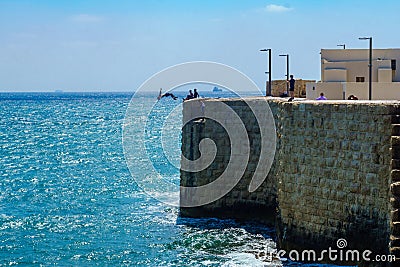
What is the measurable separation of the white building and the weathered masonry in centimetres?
674

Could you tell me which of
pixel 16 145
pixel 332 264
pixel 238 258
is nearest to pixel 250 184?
pixel 238 258

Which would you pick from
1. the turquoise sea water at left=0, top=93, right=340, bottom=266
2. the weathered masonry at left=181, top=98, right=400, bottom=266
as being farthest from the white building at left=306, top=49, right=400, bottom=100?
the weathered masonry at left=181, top=98, right=400, bottom=266

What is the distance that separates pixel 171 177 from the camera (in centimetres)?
3469

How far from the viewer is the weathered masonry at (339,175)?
14.7 m

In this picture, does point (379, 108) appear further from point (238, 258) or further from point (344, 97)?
point (344, 97)

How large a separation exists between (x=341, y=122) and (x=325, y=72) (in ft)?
39.7

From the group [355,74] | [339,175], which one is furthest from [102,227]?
[355,74]

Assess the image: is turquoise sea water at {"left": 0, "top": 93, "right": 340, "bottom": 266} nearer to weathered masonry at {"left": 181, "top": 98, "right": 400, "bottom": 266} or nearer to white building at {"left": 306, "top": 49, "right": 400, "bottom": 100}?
weathered masonry at {"left": 181, "top": 98, "right": 400, "bottom": 266}

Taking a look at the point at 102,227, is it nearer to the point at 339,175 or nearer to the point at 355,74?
the point at 339,175

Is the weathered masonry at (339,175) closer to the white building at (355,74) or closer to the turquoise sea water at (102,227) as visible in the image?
the turquoise sea water at (102,227)

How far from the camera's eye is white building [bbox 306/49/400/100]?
24359 millimetres

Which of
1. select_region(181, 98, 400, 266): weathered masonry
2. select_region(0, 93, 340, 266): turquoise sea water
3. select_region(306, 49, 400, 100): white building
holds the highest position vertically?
select_region(306, 49, 400, 100): white building

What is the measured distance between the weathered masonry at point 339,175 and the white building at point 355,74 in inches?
265

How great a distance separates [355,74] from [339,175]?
12.3 metres
